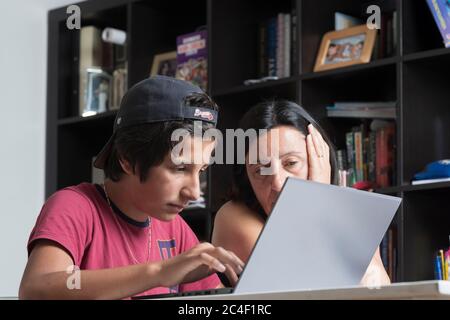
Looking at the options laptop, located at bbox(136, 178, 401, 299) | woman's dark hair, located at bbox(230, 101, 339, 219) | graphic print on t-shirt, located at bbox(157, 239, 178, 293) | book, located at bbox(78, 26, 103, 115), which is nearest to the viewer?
laptop, located at bbox(136, 178, 401, 299)

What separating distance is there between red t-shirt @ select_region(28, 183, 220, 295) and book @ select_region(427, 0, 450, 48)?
1.35 metres

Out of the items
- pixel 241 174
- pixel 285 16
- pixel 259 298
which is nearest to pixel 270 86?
pixel 285 16

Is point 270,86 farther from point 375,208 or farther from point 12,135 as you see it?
point 375,208

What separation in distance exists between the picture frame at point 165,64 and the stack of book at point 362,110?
78 cm

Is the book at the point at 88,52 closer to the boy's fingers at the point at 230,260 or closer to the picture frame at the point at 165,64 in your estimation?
the picture frame at the point at 165,64

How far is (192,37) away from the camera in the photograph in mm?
3332

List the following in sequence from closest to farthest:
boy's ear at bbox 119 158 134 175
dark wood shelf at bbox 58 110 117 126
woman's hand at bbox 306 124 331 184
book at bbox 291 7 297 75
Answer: boy's ear at bbox 119 158 134 175 < woman's hand at bbox 306 124 331 184 < book at bbox 291 7 297 75 < dark wood shelf at bbox 58 110 117 126

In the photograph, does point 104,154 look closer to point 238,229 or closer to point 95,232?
point 95,232

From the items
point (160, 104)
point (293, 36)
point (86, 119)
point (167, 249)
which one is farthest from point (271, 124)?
point (86, 119)

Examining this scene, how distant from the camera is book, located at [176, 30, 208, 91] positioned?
3270 mm

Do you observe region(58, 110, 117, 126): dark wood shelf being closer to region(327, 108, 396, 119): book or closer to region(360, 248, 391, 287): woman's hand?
region(327, 108, 396, 119): book

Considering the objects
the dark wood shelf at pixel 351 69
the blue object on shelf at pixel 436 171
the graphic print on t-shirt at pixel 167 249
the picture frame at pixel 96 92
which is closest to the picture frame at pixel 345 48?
the dark wood shelf at pixel 351 69

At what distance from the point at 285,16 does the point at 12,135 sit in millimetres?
1247

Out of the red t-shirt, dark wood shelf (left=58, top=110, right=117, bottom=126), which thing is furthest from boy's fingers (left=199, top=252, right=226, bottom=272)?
dark wood shelf (left=58, top=110, right=117, bottom=126)
